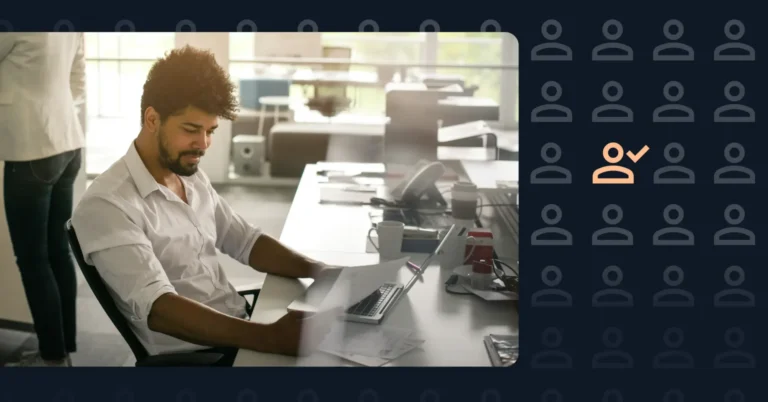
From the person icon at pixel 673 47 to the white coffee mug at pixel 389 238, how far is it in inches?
26.3

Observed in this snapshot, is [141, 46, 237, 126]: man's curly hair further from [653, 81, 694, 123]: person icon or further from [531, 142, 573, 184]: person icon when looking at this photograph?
[653, 81, 694, 123]: person icon

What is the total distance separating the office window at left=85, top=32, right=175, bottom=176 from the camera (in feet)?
5.16

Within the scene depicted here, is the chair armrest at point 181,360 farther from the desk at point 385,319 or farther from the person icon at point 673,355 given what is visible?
the person icon at point 673,355

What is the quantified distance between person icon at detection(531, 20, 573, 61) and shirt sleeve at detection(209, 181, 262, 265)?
0.64m

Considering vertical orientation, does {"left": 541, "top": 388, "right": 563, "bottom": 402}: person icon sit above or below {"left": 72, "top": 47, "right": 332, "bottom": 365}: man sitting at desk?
below

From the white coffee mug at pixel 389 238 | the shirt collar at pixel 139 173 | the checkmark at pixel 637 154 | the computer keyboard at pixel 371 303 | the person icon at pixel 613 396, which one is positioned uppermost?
the checkmark at pixel 637 154

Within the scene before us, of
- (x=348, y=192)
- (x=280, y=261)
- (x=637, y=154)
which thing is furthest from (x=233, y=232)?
(x=637, y=154)

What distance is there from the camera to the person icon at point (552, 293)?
1569 millimetres

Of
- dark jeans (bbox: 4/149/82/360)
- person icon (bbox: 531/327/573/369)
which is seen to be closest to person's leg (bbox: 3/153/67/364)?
dark jeans (bbox: 4/149/82/360)

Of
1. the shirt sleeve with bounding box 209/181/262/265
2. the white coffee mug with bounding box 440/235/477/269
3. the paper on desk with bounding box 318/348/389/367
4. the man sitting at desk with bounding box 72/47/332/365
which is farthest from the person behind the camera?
the white coffee mug with bounding box 440/235/477/269

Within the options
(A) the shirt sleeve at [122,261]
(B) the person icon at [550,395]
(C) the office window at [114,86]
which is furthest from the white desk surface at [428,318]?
(C) the office window at [114,86]

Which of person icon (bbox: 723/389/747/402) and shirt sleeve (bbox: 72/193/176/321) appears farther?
shirt sleeve (bbox: 72/193/176/321)

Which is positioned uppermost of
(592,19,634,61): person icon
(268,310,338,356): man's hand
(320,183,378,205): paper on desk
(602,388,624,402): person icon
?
(592,19,634,61): person icon

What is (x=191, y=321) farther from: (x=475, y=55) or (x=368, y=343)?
(x=475, y=55)
